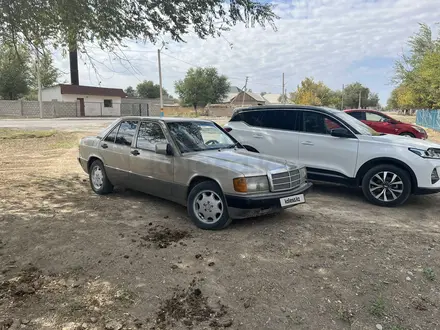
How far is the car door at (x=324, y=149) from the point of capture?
6.40m

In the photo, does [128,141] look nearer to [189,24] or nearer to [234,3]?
[189,24]

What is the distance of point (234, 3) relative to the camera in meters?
6.17

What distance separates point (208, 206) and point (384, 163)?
3403 mm

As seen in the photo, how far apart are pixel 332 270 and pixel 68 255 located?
116 inches

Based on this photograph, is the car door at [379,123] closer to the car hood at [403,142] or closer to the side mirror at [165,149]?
the car hood at [403,142]

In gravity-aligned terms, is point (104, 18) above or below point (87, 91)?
below

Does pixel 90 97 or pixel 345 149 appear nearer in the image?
pixel 345 149

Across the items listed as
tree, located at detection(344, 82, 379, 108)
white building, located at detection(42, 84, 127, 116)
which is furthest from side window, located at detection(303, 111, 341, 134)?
tree, located at detection(344, 82, 379, 108)

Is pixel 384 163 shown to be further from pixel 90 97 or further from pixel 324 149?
pixel 90 97

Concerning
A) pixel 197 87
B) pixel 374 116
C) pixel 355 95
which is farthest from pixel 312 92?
pixel 374 116

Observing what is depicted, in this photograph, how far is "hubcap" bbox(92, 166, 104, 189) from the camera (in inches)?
259

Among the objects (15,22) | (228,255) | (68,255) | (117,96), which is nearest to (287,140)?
(228,255)

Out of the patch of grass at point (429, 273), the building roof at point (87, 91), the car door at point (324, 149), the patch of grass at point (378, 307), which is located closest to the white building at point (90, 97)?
the building roof at point (87, 91)

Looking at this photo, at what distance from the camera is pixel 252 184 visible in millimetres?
4457
